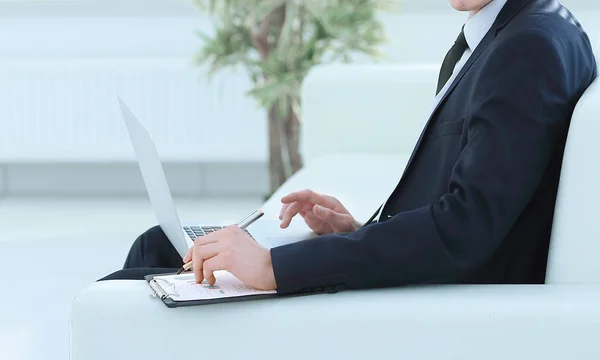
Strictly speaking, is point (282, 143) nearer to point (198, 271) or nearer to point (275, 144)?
point (275, 144)

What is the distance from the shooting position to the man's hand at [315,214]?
1.65 metres

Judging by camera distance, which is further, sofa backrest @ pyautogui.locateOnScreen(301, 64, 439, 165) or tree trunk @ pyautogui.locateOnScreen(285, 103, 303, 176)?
tree trunk @ pyautogui.locateOnScreen(285, 103, 303, 176)

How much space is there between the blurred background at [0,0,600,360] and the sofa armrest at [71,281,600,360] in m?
3.50

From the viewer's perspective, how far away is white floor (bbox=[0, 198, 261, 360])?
2.79 meters

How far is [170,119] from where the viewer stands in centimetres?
502

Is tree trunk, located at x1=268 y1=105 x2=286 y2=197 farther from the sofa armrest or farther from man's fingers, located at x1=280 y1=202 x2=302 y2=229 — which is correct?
the sofa armrest

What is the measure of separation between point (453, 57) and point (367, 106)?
1.86 metres

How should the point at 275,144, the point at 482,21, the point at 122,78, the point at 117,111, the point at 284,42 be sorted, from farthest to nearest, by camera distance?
the point at 117,111 < the point at 122,78 < the point at 275,144 < the point at 284,42 < the point at 482,21

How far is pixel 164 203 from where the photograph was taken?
1436 mm

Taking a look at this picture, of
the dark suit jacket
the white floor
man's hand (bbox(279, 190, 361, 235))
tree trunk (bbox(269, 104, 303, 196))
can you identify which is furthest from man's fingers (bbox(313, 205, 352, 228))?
tree trunk (bbox(269, 104, 303, 196))

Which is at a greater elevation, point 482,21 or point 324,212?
point 482,21

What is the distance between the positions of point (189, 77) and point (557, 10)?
3.77 metres

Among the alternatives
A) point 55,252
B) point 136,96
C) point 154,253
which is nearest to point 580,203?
point 154,253

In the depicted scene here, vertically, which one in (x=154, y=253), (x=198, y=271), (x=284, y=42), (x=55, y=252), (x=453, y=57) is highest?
(x=453, y=57)
